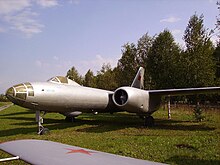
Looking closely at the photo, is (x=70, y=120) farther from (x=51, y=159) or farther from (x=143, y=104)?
(x=51, y=159)

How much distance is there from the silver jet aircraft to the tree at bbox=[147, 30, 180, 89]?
19.3 metres

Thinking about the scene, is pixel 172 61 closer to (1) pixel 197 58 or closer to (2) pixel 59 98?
(1) pixel 197 58

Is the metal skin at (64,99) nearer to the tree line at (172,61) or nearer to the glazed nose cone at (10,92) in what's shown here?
the glazed nose cone at (10,92)

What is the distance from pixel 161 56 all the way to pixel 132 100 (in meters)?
25.8

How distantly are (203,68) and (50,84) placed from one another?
13402mm

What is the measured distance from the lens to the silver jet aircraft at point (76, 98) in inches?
407

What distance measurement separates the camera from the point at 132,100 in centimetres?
1223

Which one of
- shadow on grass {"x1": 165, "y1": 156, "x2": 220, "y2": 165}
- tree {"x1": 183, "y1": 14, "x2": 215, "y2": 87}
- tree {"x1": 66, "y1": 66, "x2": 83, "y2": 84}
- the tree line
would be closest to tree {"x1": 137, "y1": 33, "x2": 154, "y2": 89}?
the tree line

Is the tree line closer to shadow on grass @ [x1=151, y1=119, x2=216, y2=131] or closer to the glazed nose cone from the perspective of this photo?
shadow on grass @ [x1=151, y1=119, x2=216, y2=131]

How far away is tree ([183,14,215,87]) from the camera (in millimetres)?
19938

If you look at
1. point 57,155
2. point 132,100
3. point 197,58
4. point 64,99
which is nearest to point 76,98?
point 64,99

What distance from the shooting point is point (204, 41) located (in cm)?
2295

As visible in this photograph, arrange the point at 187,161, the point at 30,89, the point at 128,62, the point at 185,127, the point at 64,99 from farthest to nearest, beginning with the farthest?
the point at 128,62 < the point at 185,127 < the point at 64,99 < the point at 30,89 < the point at 187,161

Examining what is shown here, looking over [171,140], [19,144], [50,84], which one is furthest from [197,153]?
[50,84]
